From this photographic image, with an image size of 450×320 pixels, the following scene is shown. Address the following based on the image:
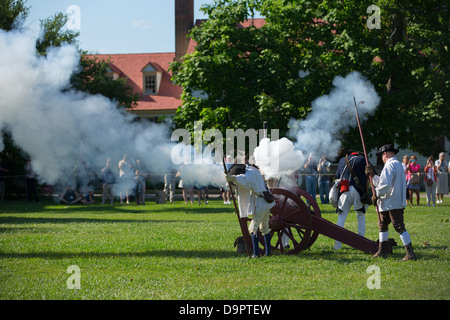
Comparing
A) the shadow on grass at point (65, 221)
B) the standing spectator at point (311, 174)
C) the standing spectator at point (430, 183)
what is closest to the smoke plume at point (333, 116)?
the standing spectator at point (311, 174)

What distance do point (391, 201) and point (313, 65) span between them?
16558 millimetres

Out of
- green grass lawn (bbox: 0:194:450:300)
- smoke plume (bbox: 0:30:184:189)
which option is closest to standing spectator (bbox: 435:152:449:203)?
green grass lawn (bbox: 0:194:450:300)

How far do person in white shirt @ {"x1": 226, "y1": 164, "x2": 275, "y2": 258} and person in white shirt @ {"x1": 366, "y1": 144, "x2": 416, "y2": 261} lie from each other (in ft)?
5.88

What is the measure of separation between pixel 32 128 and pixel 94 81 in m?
16.8

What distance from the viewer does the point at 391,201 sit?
8.73 meters

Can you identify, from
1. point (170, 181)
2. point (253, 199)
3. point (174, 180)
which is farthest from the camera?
point (170, 181)

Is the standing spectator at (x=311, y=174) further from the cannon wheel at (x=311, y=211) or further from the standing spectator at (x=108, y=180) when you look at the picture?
the cannon wheel at (x=311, y=211)

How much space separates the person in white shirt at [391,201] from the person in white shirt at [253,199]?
1793mm

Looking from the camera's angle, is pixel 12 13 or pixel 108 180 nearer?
pixel 108 180

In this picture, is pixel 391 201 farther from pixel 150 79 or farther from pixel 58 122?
pixel 150 79

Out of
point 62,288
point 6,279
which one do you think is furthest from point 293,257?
point 6,279

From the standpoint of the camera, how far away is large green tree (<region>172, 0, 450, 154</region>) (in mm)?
24125

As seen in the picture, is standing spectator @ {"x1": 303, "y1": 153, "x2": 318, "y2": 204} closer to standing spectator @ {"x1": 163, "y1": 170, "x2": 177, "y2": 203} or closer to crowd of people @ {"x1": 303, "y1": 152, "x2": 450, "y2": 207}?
crowd of people @ {"x1": 303, "y1": 152, "x2": 450, "y2": 207}

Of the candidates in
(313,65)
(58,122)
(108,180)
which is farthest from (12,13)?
(313,65)
